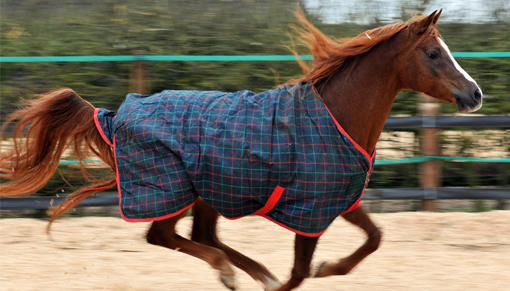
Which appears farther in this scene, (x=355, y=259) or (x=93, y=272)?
(x=93, y=272)

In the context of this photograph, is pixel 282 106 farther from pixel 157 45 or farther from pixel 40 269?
pixel 157 45

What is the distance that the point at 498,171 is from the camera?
16.6 feet

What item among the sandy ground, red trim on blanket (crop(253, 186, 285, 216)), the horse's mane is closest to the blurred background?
the sandy ground

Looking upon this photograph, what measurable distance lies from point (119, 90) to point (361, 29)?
2.24m

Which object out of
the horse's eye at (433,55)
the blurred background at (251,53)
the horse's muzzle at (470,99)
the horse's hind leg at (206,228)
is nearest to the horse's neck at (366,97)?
the horse's eye at (433,55)

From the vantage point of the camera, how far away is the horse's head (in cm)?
269

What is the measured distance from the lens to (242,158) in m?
2.70

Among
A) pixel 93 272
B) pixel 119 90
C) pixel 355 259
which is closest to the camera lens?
pixel 355 259

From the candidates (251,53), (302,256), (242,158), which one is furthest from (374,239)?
(251,53)

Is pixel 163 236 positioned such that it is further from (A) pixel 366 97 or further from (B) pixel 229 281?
(A) pixel 366 97

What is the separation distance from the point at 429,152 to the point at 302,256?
2446mm

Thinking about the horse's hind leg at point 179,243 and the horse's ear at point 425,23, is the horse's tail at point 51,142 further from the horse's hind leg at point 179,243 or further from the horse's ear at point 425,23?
the horse's ear at point 425,23

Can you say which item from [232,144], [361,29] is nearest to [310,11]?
[361,29]

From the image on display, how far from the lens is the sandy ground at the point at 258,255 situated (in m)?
3.34
